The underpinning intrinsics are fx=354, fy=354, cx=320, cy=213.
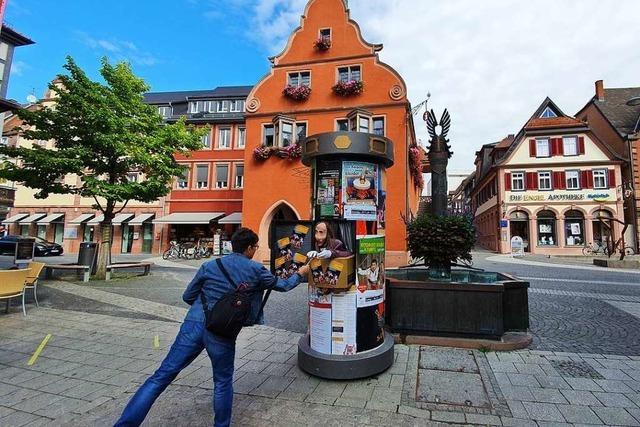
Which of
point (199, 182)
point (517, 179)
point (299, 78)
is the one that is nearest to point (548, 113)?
point (517, 179)

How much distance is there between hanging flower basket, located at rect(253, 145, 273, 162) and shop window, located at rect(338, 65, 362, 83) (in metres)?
5.51

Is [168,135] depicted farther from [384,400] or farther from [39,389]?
[384,400]

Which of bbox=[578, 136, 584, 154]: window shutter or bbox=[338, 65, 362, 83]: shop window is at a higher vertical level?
bbox=[338, 65, 362, 83]: shop window

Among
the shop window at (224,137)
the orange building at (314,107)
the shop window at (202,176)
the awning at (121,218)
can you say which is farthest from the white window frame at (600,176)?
the awning at (121,218)

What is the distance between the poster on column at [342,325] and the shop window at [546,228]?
31020 mm

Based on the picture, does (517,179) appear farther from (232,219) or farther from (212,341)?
(212,341)

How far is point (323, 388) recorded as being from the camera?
375 cm

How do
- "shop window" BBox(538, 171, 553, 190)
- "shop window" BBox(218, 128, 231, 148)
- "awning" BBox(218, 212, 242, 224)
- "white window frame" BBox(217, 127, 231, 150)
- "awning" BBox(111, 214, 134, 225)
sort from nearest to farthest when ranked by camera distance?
"awning" BBox(218, 212, 242, 224)
"awning" BBox(111, 214, 134, 225)
"white window frame" BBox(217, 127, 231, 150)
"shop window" BBox(218, 128, 231, 148)
"shop window" BBox(538, 171, 553, 190)

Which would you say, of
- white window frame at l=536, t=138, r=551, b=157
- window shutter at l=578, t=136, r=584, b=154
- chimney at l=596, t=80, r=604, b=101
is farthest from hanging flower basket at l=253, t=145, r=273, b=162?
chimney at l=596, t=80, r=604, b=101

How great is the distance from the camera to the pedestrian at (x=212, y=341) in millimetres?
2617

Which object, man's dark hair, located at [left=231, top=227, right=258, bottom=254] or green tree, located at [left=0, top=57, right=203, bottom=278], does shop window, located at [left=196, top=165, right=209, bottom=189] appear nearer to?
green tree, located at [left=0, top=57, right=203, bottom=278]

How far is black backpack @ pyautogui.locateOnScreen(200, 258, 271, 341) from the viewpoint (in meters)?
2.58

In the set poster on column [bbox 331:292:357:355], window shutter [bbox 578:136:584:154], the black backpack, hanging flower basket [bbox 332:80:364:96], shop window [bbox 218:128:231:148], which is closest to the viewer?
the black backpack

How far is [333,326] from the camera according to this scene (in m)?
3.94
